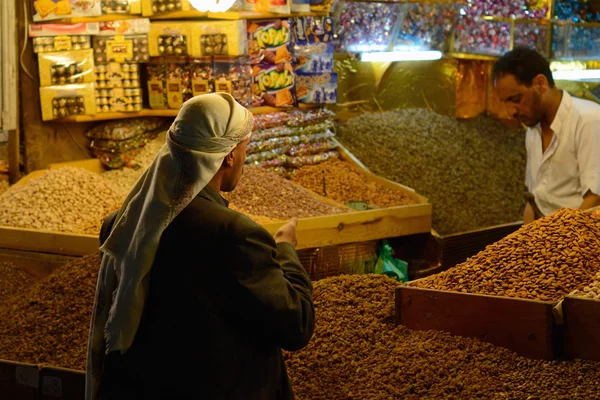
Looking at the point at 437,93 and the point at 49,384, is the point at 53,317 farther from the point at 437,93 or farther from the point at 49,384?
the point at 437,93

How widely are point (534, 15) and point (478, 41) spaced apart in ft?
2.21

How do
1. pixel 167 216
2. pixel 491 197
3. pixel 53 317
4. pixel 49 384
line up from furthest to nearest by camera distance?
pixel 491 197
pixel 53 317
pixel 49 384
pixel 167 216

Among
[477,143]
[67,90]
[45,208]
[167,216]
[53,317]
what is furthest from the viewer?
[477,143]

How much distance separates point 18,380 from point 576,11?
19.8ft

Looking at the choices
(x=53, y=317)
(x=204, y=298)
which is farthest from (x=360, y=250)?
(x=204, y=298)

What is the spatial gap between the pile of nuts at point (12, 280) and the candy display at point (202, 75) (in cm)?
160

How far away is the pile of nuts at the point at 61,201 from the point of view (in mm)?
4676

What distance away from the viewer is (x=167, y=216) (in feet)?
6.61

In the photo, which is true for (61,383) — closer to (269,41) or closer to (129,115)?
(129,115)

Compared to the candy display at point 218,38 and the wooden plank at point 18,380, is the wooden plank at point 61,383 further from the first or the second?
the candy display at point 218,38

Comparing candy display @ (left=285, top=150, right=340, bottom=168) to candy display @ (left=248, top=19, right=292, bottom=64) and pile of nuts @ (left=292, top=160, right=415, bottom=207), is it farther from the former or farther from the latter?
candy display @ (left=248, top=19, right=292, bottom=64)

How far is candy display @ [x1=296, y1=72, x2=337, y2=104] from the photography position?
Answer: 231 inches

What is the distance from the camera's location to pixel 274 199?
16.4ft

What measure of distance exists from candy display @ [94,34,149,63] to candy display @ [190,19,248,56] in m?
0.35
